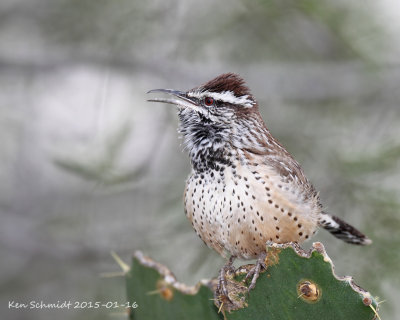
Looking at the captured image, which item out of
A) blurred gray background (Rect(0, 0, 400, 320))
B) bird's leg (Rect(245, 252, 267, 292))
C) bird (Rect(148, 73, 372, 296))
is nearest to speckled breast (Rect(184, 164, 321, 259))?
bird (Rect(148, 73, 372, 296))

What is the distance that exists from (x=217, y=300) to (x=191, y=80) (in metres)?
2.06

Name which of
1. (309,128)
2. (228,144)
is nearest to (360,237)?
(228,144)

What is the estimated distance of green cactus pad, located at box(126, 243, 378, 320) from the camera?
159cm

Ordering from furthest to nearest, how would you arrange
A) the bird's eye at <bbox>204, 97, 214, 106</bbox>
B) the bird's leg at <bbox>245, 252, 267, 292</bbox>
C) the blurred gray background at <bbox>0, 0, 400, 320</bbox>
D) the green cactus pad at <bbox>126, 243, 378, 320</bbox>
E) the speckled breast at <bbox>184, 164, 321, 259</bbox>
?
the blurred gray background at <bbox>0, 0, 400, 320</bbox>, the bird's eye at <bbox>204, 97, 214, 106</bbox>, the speckled breast at <bbox>184, 164, 321, 259</bbox>, the bird's leg at <bbox>245, 252, 267, 292</bbox>, the green cactus pad at <bbox>126, 243, 378, 320</bbox>

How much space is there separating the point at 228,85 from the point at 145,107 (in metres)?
1.97

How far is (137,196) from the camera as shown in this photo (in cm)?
382

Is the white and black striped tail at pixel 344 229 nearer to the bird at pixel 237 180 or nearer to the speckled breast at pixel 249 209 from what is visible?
the bird at pixel 237 180

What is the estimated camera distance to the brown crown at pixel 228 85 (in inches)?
90.3

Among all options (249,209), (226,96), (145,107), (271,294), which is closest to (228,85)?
(226,96)

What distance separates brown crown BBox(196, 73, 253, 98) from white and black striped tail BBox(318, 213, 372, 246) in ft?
1.93

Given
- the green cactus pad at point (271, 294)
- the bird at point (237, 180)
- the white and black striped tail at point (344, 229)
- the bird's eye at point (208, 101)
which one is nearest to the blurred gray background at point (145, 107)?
the white and black striped tail at point (344, 229)

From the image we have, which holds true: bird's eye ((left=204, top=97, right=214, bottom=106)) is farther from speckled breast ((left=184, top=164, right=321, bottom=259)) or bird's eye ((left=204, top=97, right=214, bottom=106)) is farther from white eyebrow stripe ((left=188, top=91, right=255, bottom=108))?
speckled breast ((left=184, top=164, right=321, bottom=259))

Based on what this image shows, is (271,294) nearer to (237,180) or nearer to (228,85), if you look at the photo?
(237,180)

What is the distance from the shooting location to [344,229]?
2.58 metres
